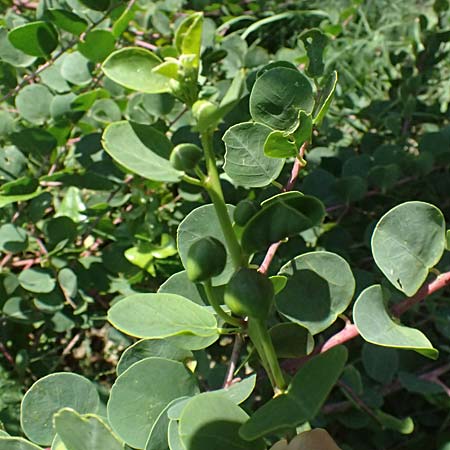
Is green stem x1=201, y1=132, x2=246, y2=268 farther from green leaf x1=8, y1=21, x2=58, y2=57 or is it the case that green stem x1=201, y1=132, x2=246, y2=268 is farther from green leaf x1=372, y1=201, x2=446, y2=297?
green leaf x1=8, y1=21, x2=58, y2=57

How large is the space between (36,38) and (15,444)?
55 centimetres

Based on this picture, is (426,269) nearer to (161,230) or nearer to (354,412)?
(354,412)

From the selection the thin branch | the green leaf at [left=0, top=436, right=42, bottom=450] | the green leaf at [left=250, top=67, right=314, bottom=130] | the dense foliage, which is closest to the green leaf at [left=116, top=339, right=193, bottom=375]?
the dense foliage

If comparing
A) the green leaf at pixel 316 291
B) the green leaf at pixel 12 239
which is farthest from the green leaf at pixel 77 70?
the green leaf at pixel 316 291

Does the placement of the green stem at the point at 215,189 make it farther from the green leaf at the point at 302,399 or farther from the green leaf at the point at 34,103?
the green leaf at the point at 34,103

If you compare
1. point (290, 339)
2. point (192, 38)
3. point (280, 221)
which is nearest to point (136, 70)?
point (192, 38)

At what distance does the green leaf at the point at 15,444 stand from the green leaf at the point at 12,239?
1.57ft

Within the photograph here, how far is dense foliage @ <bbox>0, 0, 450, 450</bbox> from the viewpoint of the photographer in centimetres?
49

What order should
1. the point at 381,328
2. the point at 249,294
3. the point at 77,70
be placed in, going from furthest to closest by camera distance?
the point at 77,70, the point at 381,328, the point at 249,294

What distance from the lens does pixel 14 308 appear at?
40.2 inches

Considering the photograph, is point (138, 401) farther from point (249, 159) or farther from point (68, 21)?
point (68, 21)

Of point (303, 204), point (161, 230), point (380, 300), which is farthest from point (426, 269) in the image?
point (161, 230)

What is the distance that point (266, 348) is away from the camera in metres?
0.50

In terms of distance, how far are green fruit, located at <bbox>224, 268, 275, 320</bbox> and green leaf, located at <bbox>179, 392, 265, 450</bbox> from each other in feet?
0.26
